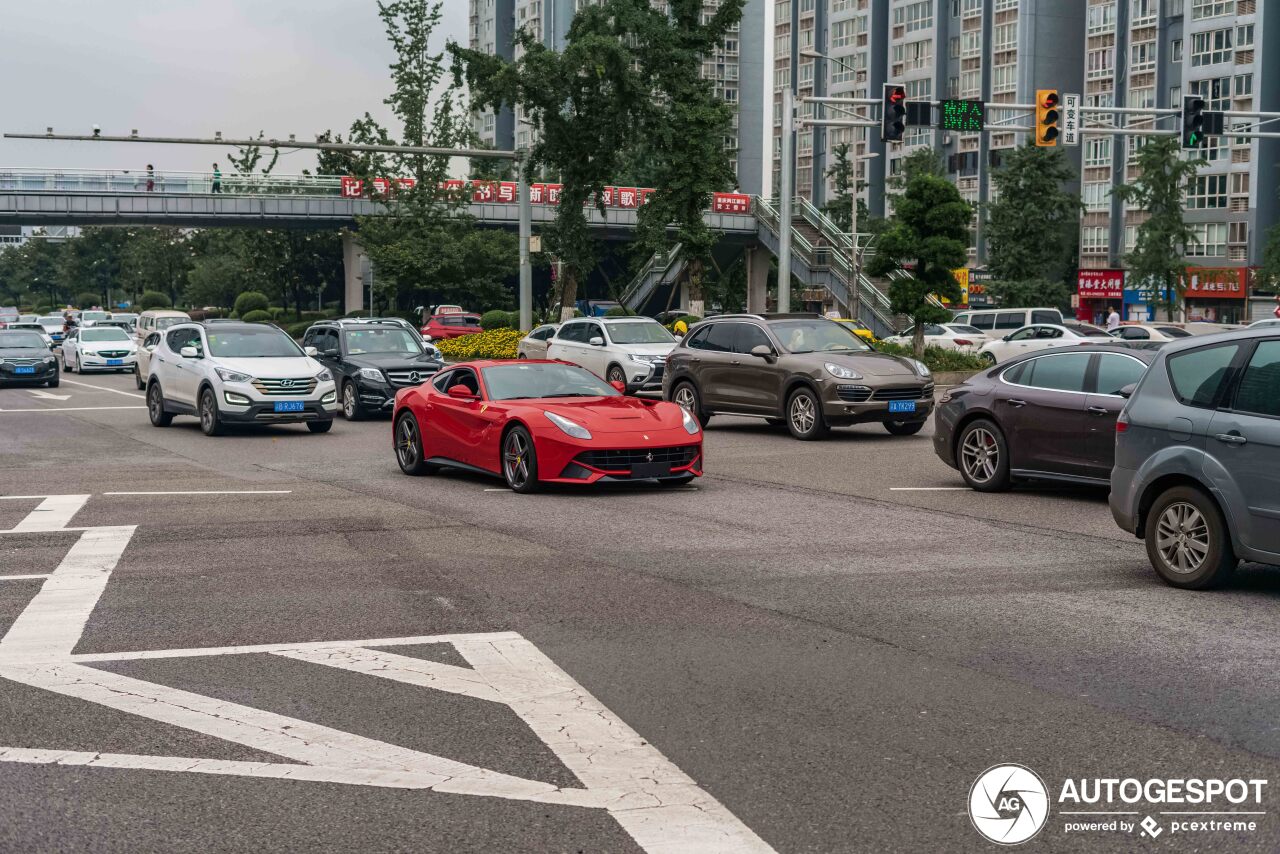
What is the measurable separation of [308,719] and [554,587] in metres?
3.17

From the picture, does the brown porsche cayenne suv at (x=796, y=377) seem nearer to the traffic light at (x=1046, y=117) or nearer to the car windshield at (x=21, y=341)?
the traffic light at (x=1046, y=117)

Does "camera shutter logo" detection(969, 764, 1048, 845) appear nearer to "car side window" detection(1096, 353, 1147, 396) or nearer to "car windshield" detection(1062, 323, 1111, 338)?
"car side window" detection(1096, 353, 1147, 396)

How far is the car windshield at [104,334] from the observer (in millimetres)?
45906

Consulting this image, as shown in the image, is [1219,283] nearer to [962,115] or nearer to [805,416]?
[962,115]

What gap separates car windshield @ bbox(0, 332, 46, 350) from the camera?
123 feet

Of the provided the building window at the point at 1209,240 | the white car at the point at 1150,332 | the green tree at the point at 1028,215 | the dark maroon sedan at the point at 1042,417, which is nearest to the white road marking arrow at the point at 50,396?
the dark maroon sedan at the point at 1042,417

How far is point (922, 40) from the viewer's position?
100 meters

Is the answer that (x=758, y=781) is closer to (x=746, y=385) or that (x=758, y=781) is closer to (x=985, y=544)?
(x=985, y=544)

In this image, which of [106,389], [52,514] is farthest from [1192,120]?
[106,389]

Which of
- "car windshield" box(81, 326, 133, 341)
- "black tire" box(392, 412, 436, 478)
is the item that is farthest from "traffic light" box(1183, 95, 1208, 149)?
"car windshield" box(81, 326, 133, 341)

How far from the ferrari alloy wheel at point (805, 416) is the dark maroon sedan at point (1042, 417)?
518 cm

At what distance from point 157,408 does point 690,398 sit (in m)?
8.44

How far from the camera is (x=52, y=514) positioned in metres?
12.9

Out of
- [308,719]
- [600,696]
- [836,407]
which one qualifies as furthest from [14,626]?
[836,407]
